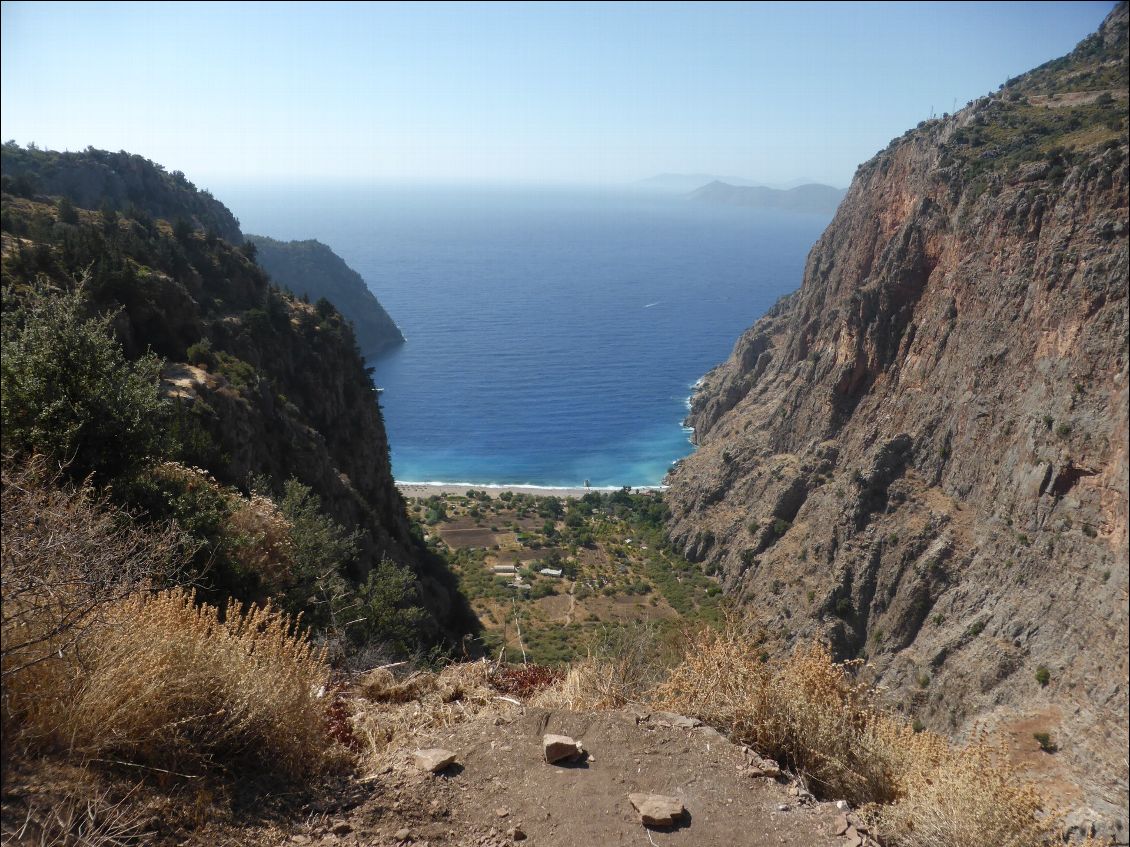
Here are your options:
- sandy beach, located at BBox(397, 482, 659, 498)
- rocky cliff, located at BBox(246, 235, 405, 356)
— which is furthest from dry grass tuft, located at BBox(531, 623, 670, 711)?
rocky cliff, located at BBox(246, 235, 405, 356)

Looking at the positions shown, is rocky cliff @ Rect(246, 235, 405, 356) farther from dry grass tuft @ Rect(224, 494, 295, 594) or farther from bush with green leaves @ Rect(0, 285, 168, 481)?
bush with green leaves @ Rect(0, 285, 168, 481)

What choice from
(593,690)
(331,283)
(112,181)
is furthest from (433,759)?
(331,283)

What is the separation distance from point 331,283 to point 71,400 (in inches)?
4005

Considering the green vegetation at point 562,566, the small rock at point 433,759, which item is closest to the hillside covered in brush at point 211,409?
the small rock at point 433,759

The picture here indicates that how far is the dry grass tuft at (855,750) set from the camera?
196 inches

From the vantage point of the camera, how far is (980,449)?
85.0 feet

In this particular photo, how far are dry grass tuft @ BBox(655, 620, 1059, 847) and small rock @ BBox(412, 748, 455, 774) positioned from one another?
2266 millimetres

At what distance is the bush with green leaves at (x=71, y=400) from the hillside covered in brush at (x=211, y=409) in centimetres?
2

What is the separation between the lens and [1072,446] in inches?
837

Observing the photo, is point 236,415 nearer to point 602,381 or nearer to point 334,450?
point 334,450

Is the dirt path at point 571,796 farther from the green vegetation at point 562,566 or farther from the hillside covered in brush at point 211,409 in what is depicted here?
the green vegetation at point 562,566

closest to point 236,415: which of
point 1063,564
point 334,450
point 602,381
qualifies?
point 334,450

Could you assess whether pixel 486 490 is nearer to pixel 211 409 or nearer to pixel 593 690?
pixel 211 409

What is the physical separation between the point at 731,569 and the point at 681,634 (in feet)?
101
